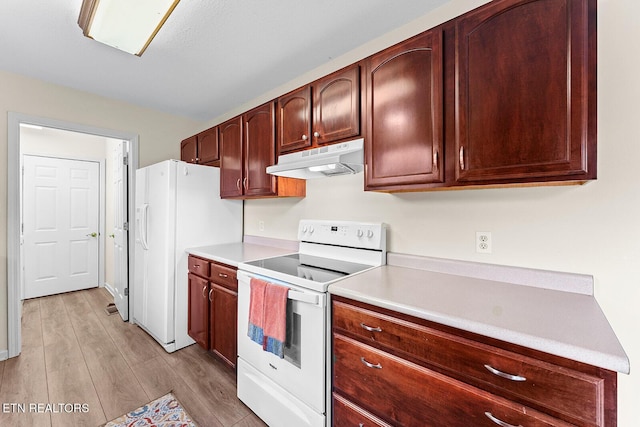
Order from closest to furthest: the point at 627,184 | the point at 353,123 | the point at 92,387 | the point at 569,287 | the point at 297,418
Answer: the point at 627,184 < the point at 569,287 < the point at 297,418 < the point at 353,123 < the point at 92,387

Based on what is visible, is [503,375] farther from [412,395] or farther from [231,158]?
[231,158]

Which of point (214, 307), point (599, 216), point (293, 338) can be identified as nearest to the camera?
point (599, 216)

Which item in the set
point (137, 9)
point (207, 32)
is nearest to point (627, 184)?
point (207, 32)

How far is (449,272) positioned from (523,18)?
4.05 feet

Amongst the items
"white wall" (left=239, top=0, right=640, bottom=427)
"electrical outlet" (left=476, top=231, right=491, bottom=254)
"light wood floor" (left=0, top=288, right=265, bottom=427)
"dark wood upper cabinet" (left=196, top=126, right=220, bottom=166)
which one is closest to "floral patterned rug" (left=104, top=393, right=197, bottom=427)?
"light wood floor" (left=0, top=288, right=265, bottom=427)

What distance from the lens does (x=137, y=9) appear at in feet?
4.95

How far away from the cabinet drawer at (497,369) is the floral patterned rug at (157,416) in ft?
4.40

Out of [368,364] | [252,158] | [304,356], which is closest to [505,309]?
[368,364]

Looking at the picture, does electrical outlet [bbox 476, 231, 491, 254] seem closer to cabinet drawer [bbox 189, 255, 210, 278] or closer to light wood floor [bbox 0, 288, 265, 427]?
light wood floor [bbox 0, 288, 265, 427]

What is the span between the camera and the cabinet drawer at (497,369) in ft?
2.60

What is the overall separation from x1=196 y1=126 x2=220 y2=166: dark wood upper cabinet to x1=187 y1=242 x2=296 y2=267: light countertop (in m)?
0.91

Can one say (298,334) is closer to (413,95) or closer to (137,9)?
(413,95)

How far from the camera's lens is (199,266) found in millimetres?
2412

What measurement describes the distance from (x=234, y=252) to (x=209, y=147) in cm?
128
